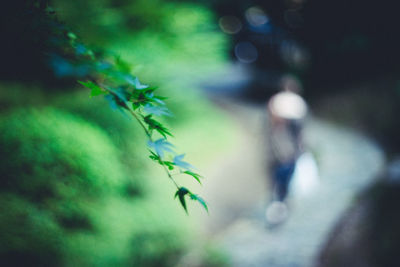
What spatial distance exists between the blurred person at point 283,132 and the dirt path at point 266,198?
32 cm

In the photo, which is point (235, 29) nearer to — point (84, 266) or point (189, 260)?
point (189, 260)

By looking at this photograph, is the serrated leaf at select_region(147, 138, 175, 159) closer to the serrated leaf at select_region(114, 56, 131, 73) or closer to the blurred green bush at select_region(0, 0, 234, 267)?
the serrated leaf at select_region(114, 56, 131, 73)

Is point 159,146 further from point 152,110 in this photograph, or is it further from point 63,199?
point 63,199

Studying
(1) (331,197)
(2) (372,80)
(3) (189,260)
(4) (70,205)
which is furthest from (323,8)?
(4) (70,205)

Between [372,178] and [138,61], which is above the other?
[138,61]

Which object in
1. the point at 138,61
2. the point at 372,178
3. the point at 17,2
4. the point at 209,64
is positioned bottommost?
the point at 17,2

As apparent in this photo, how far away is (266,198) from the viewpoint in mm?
5715

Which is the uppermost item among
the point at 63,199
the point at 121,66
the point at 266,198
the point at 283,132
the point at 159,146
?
the point at 283,132

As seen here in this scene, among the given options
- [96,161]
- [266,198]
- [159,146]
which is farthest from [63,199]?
[266,198]

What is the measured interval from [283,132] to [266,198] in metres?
1.58

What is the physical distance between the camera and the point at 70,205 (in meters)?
A: 2.70

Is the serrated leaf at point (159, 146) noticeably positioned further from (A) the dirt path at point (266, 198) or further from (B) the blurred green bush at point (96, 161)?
(A) the dirt path at point (266, 198)

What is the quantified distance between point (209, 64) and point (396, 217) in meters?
3.44

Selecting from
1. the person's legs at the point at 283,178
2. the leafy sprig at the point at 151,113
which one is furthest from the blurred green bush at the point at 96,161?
the person's legs at the point at 283,178
